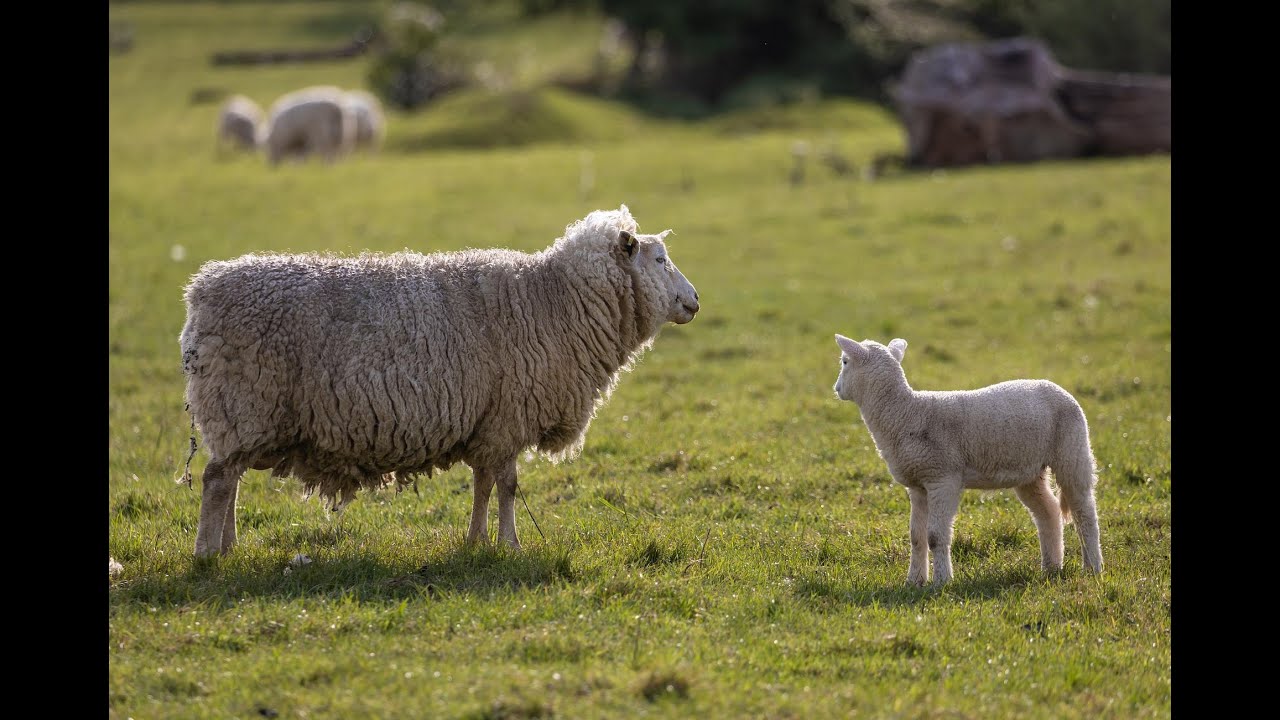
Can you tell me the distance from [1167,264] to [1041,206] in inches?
168

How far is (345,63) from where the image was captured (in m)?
49.8

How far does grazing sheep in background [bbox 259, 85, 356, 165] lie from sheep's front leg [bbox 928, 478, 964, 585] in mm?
26539

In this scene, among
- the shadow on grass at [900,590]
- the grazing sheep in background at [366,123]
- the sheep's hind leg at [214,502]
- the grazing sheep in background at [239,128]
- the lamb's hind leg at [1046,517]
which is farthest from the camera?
A: the grazing sheep in background at [239,128]

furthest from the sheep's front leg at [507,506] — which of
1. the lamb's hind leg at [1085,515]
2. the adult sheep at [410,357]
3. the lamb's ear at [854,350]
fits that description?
the lamb's hind leg at [1085,515]

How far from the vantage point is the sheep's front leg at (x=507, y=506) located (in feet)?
24.4

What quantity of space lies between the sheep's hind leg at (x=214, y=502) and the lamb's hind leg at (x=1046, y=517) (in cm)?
459

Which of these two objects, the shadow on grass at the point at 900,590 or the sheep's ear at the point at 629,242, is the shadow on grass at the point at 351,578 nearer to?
the shadow on grass at the point at 900,590

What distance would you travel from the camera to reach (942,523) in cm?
690

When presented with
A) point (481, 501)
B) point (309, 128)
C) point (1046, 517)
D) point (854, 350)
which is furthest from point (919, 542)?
point (309, 128)

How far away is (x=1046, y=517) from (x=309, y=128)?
87.8ft

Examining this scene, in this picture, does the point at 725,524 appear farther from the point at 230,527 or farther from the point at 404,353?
the point at 230,527

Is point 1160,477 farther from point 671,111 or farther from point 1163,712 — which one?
point 671,111

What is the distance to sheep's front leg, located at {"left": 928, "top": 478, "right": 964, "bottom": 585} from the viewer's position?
6.90 m

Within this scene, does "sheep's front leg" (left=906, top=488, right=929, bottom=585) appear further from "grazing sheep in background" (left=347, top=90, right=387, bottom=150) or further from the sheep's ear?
"grazing sheep in background" (left=347, top=90, right=387, bottom=150)
